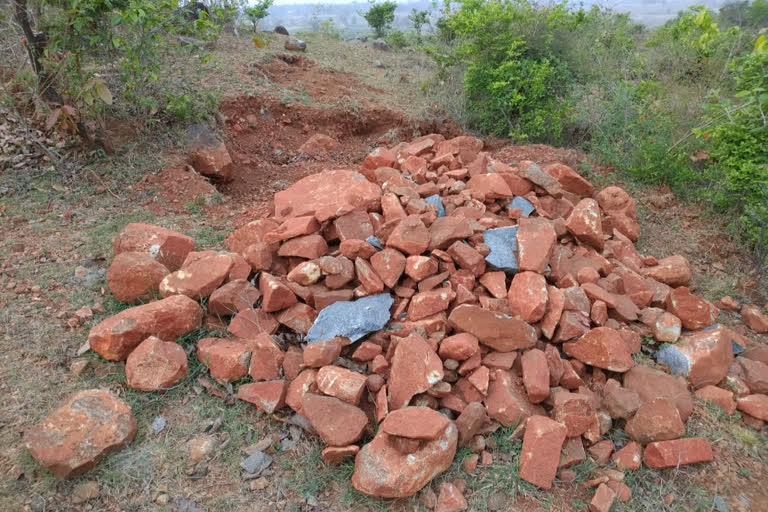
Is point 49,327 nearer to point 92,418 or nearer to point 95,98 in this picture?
point 92,418

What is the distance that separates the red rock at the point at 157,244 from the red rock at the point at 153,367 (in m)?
0.79

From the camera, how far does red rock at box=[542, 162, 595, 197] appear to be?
13.0ft

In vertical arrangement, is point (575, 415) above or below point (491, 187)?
below

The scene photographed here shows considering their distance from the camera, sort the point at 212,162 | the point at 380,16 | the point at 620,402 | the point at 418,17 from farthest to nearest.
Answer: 1. the point at 380,16
2. the point at 418,17
3. the point at 212,162
4. the point at 620,402

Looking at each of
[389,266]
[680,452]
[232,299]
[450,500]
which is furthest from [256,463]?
[680,452]

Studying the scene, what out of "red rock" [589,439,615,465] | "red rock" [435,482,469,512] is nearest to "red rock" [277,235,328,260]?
"red rock" [435,482,469,512]

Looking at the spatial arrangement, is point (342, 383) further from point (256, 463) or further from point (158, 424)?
point (158, 424)

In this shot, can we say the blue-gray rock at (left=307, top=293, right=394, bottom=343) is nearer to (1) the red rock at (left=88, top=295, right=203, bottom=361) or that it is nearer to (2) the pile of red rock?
(2) the pile of red rock

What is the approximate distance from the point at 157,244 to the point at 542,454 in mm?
2549

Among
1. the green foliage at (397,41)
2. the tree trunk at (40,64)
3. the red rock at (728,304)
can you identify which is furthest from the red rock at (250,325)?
the green foliage at (397,41)

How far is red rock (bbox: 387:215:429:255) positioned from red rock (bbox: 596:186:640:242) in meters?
1.72

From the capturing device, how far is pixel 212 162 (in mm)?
4613

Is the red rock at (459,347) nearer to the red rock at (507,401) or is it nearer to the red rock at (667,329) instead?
the red rock at (507,401)

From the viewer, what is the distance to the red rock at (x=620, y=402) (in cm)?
229
